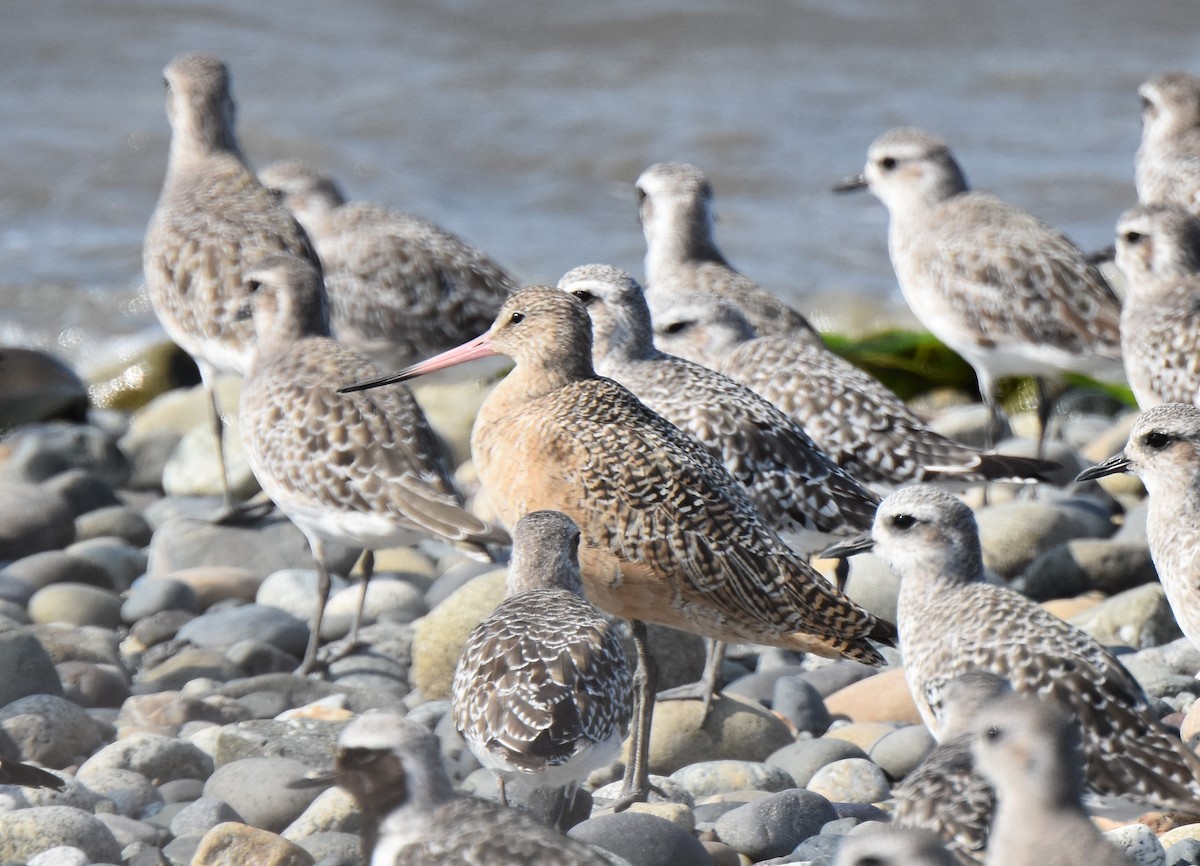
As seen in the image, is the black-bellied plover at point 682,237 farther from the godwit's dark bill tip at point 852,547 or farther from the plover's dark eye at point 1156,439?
the plover's dark eye at point 1156,439

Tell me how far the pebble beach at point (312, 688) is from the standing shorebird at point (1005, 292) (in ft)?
1.90

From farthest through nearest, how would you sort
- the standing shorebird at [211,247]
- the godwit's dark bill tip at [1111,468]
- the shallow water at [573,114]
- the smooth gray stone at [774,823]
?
the shallow water at [573,114] → the standing shorebird at [211,247] → the godwit's dark bill tip at [1111,468] → the smooth gray stone at [774,823]

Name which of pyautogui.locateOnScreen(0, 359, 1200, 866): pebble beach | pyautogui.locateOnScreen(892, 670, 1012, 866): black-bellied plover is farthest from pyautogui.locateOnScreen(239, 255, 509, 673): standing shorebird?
pyautogui.locateOnScreen(892, 670, 1012, 866): black-bellied plover

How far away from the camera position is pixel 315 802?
5.75 meters

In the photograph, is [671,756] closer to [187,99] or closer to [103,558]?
[103,558]

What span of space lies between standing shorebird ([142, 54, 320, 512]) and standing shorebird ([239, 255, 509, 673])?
5.56 ft

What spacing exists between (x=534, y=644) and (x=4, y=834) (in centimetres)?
180

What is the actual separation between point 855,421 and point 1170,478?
1756 millimetres

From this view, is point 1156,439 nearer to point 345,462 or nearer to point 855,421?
point 855,421

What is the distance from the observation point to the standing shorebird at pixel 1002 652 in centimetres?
507

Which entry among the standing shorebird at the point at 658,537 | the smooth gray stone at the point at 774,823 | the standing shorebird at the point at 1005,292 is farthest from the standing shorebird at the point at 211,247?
the smooth gray stone at the point at 774,823

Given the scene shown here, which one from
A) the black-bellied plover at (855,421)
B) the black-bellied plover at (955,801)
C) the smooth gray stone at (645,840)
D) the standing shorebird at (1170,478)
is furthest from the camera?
the black-bellied plover at (855,421)

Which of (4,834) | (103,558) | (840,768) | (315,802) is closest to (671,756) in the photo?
(840,768)

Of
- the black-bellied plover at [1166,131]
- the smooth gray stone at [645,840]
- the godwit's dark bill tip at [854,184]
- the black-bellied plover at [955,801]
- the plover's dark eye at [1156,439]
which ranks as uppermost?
the black-bellied plover at [1166,131]
